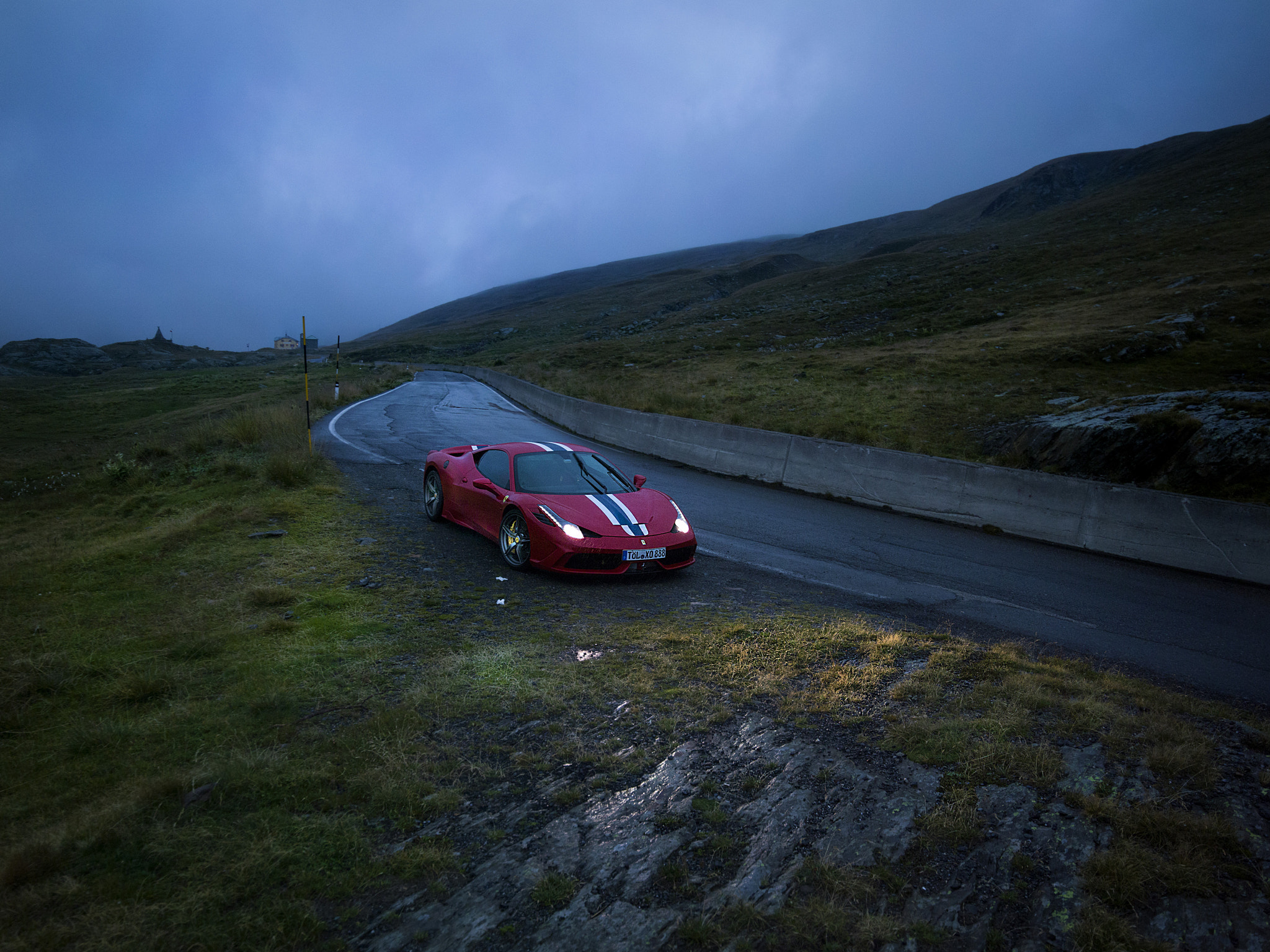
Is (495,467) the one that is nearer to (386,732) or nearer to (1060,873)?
(386,732)

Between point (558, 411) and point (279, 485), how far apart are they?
14.1 m

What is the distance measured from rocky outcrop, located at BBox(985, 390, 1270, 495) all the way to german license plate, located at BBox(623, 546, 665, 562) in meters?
9.58

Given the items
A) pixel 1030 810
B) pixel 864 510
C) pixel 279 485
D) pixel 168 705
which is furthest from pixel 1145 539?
pixel 279 485

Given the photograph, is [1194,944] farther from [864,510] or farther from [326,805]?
[864,510]

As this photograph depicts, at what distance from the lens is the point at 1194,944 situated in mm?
2498

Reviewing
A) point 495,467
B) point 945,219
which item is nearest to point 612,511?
point 495,467

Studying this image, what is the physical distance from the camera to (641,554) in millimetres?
6777

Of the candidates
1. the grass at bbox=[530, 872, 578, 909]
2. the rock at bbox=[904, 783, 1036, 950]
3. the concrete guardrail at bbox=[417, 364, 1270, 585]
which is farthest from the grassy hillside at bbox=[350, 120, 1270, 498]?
the grass at bbox=[530, 872, 578, 909]

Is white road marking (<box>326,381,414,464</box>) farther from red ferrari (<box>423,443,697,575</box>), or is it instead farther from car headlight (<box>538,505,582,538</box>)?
car headlight (<box>538,505,582,538</box>)

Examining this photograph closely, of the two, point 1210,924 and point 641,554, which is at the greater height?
A: point 641,554

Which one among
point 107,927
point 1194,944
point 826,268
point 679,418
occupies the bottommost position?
point 1194,944

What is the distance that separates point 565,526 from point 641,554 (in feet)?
2.59

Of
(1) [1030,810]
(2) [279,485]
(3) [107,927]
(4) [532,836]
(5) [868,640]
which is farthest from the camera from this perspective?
(2) [279,485]

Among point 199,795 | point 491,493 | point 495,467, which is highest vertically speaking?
point 495,467
